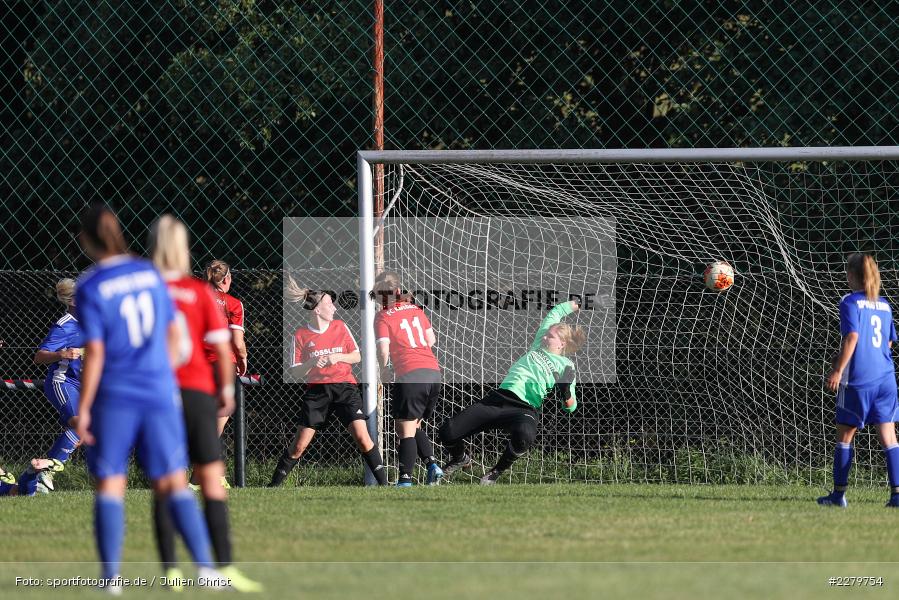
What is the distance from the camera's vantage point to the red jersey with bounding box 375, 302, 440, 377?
9.90 metres

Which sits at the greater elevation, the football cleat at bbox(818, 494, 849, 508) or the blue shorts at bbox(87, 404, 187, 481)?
the blue shorts at bbox(87, 404, 187, 481)

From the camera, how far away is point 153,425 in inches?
185

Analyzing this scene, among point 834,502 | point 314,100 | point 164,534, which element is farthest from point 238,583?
point 314,100

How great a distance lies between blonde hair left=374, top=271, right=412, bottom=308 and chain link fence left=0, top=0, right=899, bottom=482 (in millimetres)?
3200

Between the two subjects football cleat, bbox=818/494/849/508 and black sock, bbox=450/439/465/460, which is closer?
football cleat, bbox=818/494/849/508

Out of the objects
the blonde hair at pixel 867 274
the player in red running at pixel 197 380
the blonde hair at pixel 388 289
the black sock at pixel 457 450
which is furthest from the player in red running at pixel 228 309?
the blonde hair at pixel 867 274

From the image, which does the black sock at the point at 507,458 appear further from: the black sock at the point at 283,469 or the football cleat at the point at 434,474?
the black sock at the point at 283,469

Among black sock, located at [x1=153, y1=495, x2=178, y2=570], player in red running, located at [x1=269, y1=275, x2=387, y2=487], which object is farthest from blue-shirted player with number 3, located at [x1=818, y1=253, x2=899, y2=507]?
black sock, located at [x1=153, y1=495, x2=178, y2=570]

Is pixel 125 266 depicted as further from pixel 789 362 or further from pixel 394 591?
pixel 789 362

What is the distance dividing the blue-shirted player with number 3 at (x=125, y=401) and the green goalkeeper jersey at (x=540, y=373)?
5.25m

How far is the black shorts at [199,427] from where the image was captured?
512cm

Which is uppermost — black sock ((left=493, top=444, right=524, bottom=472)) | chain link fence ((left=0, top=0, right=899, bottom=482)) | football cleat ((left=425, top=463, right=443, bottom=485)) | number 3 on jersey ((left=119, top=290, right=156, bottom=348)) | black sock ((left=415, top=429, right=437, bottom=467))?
chain link fence ((left=0, top=0, right=899, bottom=482))

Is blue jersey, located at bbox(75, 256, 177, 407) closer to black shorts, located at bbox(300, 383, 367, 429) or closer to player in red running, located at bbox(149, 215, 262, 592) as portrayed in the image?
player in red running, located at bbox(149, 215, 262, 592)

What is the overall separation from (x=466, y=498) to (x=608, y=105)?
6966 mm
